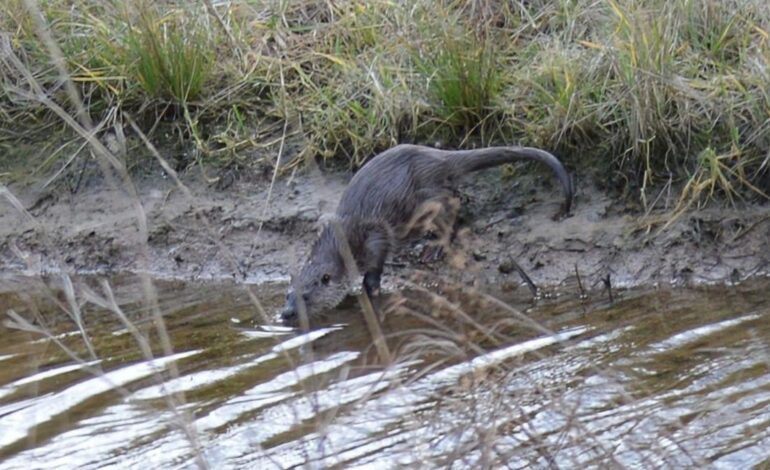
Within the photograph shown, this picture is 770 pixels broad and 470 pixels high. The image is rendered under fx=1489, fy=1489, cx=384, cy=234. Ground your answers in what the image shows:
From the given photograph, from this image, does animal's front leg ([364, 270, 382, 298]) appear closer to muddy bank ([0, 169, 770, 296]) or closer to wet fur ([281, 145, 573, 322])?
wet fur ([281, 145, 573, 322])

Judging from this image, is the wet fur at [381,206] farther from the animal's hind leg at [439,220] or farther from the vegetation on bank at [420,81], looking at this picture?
the vegetation on bank at [420,81]

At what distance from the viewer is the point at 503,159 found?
521 cm

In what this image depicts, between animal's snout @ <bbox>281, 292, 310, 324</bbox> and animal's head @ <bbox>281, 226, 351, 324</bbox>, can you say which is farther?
animal's head @ <bbox>281, 226, 351, 324</bbox>

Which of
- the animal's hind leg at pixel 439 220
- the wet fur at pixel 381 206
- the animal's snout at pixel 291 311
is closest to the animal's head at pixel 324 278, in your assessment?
the wet fur at pixel 381 206

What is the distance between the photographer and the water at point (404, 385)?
3.04m

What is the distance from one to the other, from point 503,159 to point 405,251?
1.74 feet

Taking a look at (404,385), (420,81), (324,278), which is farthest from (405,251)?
(404,385)

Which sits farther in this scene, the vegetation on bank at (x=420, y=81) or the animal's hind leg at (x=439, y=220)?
the vegetation on bank at (x=420, y=81)

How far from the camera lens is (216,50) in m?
6.25

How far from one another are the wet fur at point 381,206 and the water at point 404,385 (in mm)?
133

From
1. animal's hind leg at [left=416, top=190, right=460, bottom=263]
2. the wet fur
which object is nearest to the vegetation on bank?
the wet fur

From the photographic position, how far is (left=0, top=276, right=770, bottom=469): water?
3.04 m

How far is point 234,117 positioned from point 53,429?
7.93 feet

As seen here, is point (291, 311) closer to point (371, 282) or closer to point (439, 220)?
point (371, 282)
